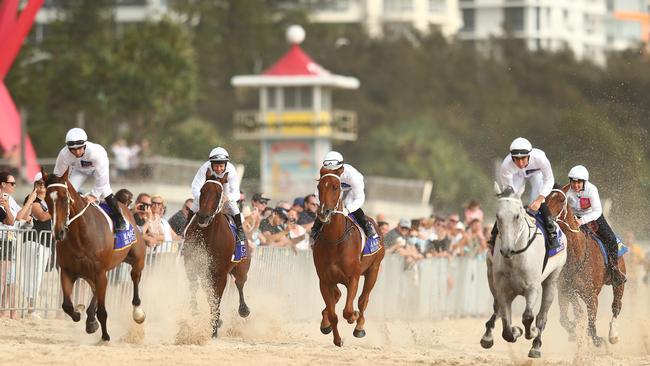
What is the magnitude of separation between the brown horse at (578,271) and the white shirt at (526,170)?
581mm

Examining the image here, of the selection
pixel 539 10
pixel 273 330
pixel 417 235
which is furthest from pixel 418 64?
pixel 273 330

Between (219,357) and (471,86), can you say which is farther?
(471,86)

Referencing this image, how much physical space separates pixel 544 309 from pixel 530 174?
5.02 ft

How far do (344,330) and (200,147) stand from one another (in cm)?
4937

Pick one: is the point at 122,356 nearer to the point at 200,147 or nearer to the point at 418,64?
the point at 200,147

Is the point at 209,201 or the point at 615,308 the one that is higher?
the point at 209,201

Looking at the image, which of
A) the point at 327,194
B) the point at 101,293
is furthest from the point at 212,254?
the point at 101,293

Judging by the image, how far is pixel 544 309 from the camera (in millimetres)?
20000

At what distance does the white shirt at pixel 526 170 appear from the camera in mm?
19984

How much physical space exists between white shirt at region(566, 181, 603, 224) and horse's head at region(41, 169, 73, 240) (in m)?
6.47

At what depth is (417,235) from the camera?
94.8 feet

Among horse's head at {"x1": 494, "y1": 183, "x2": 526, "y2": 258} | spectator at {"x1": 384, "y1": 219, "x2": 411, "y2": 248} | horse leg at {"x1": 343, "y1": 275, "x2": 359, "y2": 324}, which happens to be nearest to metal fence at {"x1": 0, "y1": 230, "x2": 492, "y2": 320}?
spectator at {"x1": 384, "y1": 219, "x2": 411, "y2": 248}

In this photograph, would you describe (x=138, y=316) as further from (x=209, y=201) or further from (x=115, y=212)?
(x=209, y=201)

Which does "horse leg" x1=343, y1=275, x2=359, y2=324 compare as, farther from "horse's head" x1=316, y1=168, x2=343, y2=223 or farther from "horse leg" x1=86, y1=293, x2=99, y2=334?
"horse leg" x1=86, y1=293, x2=99, y2=334
